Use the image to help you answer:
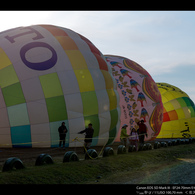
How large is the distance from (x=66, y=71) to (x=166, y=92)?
54.0 ft

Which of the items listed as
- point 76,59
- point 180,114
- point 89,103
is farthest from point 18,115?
point 180,114

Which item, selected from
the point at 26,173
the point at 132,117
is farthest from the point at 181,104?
the point at 26,173

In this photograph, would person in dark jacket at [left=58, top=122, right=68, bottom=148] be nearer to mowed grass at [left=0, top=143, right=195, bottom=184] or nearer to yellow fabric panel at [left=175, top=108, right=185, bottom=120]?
mowed grass at [left=0, top=143, right=195, bottom=184]

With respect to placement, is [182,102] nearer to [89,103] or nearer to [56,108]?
[89,103]

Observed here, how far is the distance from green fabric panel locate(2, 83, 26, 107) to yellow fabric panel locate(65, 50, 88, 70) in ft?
8.61

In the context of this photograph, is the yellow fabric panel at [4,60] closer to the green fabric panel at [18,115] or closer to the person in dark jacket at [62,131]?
the green fabric panel at [18,115]

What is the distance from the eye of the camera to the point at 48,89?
1256cm

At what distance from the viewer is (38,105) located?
1229 centimetres

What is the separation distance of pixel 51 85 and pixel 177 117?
16.6 meters

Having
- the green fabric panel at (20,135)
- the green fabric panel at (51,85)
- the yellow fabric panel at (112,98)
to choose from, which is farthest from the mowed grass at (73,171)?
the yellow fabric panel at (112,98)

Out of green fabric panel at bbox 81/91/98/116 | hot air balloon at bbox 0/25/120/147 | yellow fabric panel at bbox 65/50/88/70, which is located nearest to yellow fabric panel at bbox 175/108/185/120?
hot air balloon at bbox 0/25/120/147

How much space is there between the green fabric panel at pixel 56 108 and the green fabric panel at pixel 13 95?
101 cm

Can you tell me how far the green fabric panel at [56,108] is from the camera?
1248 centimetres
